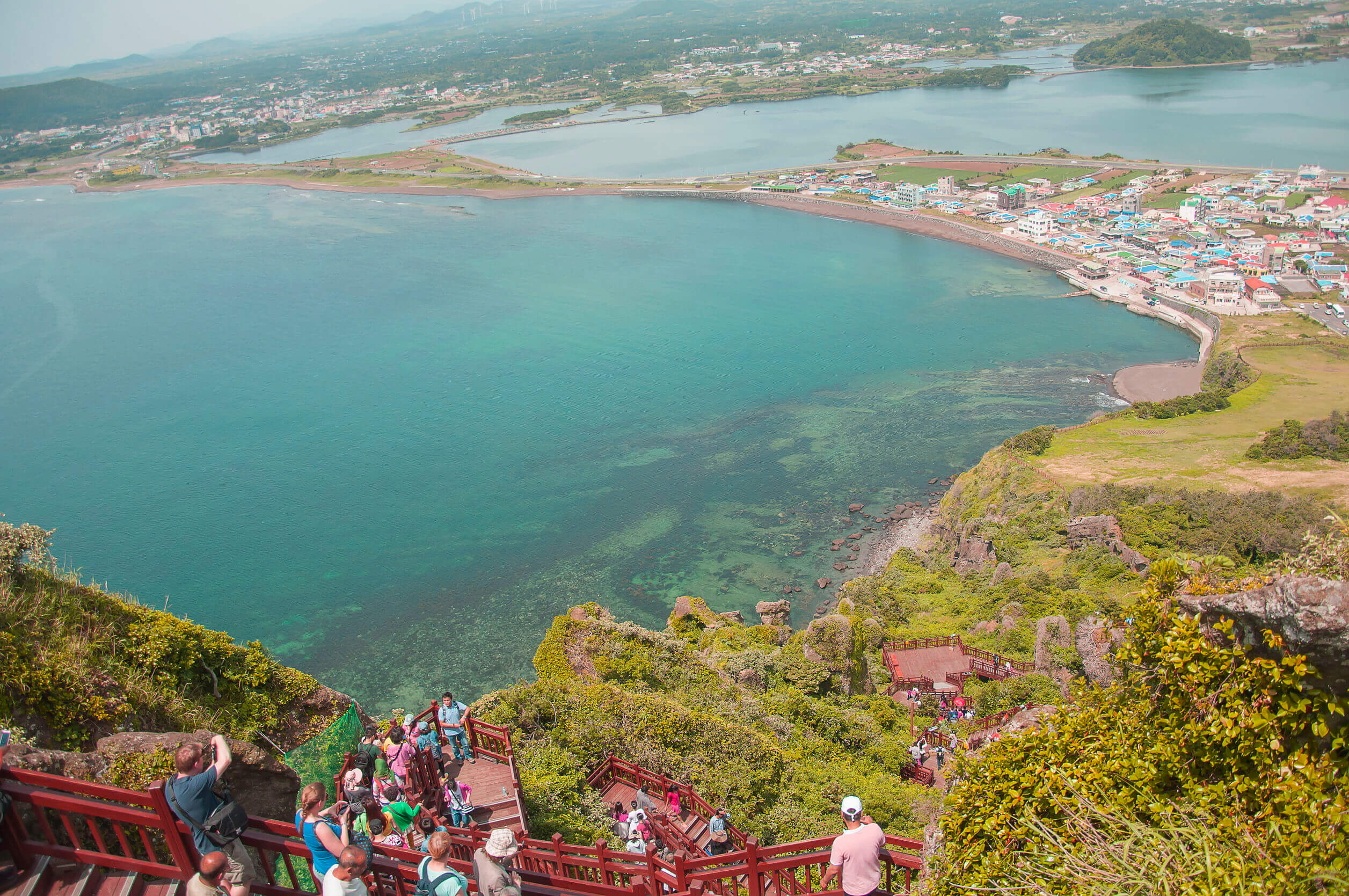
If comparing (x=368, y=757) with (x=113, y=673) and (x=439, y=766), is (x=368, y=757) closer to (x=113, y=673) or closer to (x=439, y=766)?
(x=439, y=766)

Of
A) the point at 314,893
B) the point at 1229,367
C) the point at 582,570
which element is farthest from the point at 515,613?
the point at 1229,367

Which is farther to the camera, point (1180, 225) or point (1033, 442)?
point (1180, 225)

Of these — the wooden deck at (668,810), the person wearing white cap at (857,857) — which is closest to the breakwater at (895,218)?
the wooden deck at (668,810)

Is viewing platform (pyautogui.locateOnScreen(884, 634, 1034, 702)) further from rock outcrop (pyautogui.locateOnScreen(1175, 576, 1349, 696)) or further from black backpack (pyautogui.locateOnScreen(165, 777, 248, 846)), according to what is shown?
black backpack (pyautogui.locateOnScreen(165, 777, 248, 846))

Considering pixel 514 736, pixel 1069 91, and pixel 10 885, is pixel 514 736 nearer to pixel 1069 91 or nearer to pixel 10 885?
pixel 10 885

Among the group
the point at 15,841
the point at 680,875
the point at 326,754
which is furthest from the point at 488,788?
the point at 15,841

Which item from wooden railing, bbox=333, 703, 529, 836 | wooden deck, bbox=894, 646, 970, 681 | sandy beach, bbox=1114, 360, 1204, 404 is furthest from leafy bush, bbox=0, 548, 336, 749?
sandy beach, bbox=1114, 360, 1204, 404
